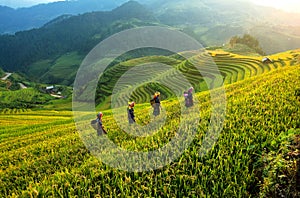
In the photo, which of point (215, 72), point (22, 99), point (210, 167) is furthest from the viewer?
point (22, 99)

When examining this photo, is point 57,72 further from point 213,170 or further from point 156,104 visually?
point 213,170

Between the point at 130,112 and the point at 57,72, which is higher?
the point at 130,112

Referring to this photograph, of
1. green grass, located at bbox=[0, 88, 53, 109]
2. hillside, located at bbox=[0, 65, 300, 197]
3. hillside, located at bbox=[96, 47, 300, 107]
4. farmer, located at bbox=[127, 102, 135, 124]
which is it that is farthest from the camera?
green grass, located at bbox=[0, 88, 53, 109]

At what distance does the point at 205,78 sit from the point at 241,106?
39966mm

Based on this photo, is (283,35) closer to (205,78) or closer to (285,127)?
(205,78)

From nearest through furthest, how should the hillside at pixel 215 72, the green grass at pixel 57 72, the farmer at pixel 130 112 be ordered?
the farmer at pixel 130 112
the hillside at pixel 215 72
the green grass at pixel 57 72

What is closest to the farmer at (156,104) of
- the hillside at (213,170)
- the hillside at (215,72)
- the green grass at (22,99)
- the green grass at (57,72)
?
the hillside at (213,170)

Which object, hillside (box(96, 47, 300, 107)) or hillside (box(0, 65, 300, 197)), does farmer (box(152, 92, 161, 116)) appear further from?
hillside (box(96, 47, 300, 107))

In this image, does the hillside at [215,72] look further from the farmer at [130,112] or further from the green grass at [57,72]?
the green grass at [57,72]

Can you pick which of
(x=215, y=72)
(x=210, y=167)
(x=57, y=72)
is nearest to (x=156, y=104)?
(x=210, y=167)

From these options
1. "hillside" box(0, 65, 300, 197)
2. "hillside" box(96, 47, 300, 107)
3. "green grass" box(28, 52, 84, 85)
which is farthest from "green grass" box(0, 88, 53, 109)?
"hillside" box(0, 65, 300, 197)

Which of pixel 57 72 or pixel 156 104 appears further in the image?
pixel 57 72

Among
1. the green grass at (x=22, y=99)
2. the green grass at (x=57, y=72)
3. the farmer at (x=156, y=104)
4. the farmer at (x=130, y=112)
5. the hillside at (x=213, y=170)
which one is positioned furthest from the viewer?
the green grass at (x=57, y=72)

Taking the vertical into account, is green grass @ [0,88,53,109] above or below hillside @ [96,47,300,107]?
below
